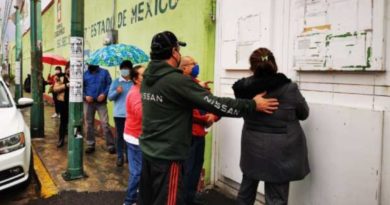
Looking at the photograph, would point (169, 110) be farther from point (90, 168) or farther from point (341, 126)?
point (90, 168)

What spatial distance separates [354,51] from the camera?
328 centimetres

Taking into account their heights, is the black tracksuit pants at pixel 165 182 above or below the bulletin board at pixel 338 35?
below

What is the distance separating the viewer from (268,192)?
3502 millimetres

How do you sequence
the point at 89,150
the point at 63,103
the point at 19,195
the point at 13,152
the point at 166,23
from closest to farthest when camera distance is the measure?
the point at 13,152 < the point at 19,195 < the point at 166,23 < the point at 89,150 < the point at 63,103

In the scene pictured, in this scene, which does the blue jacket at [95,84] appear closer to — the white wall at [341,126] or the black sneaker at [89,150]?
the black sneaker at [89,150]

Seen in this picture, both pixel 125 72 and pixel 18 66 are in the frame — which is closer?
pixel 125 72

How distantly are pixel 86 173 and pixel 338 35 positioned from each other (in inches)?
169

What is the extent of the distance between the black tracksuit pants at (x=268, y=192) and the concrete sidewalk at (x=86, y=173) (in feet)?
4.40

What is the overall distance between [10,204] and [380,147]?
430cm

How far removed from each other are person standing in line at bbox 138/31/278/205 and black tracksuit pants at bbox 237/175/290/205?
0.71 metres

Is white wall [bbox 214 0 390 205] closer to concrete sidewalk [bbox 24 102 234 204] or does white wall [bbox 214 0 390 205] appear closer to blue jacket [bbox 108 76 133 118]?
concrete sidewalk [bbox 24 102 234 204]

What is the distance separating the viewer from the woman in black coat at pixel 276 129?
129 inches

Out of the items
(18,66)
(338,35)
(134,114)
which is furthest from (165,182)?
(18,66)

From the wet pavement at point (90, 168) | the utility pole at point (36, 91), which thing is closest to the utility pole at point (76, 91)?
the wet pavement at point (90, 168)
